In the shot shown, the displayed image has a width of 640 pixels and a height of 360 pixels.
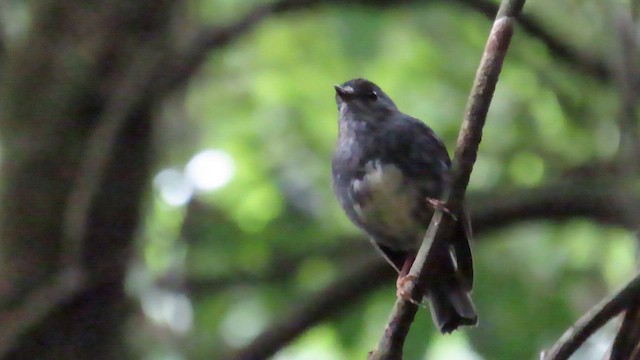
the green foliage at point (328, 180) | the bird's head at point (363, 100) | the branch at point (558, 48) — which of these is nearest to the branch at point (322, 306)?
the green foliage at point (328, 180)

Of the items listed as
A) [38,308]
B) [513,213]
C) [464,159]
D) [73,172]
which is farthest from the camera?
[73,172]

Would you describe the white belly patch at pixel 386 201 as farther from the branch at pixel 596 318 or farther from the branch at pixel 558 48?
the branch at pixel 558 48

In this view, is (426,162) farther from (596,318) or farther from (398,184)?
(596,318)

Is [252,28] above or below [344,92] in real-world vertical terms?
above

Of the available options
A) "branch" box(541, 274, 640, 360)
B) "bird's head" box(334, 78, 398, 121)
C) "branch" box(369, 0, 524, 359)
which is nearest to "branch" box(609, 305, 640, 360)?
"branch" box(541, 274, 640, 360)

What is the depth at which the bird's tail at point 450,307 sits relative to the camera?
123 inches

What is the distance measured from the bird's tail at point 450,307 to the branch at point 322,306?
2.44 ft

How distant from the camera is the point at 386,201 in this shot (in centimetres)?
301

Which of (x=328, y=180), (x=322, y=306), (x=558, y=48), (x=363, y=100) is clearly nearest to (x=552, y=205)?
(x=558, y=48)

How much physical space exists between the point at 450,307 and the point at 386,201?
1.46 feet

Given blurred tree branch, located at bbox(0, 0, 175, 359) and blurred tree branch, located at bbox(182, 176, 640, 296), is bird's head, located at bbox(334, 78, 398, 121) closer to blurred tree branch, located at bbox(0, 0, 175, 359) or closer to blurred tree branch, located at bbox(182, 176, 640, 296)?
blurred tree branch, located at bbox(182, 176, 640, 296)

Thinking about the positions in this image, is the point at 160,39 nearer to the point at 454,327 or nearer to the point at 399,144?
the point at 399,144

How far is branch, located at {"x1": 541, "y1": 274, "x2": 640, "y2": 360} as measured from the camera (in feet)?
5.52

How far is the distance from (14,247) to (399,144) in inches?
73.9
